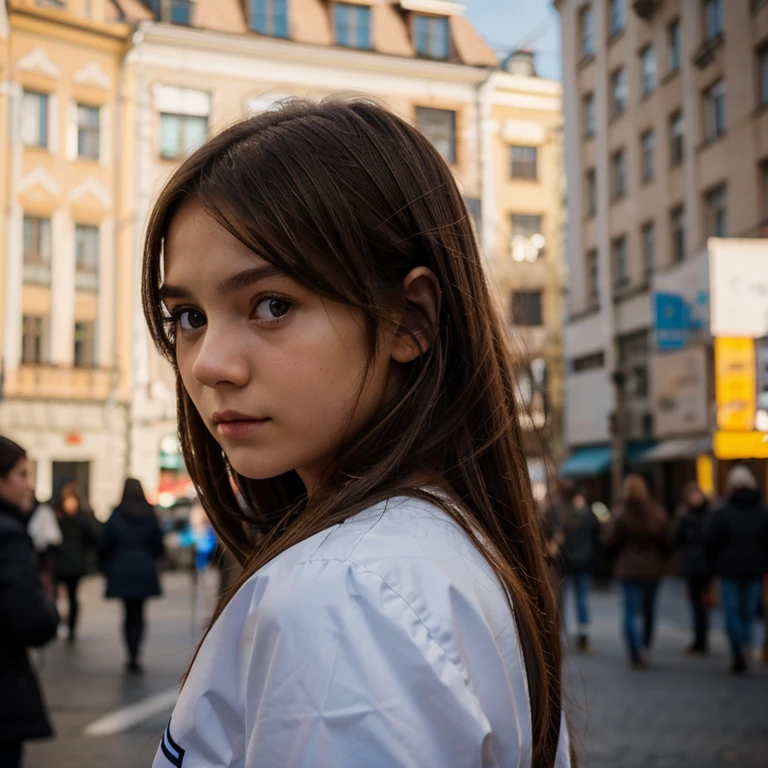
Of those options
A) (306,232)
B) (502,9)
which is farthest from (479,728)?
(502,9)

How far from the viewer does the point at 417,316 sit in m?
1.00

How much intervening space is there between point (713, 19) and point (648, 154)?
0.89 meters

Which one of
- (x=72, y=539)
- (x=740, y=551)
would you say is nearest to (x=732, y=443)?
(x=740, y=551)

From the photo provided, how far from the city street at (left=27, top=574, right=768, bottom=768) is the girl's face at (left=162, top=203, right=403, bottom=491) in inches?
91.5

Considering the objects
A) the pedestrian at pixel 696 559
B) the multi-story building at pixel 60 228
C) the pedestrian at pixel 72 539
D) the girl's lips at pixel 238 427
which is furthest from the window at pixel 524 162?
the pedestrian at pixel 72 539

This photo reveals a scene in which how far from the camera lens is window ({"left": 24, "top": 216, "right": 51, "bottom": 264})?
4.52 m

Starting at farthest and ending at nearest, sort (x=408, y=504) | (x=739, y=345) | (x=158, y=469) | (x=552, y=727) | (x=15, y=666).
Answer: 1. (x=158, y=469)
2. (x=739, y=345)
3. (x=15, y=666)
4. (x=552, y=727)
5. (x=408, y=504)

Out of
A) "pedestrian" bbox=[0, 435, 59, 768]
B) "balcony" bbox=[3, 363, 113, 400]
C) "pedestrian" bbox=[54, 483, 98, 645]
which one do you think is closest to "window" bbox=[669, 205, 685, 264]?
"balcony" bbox=[3, 363, 113, 400]

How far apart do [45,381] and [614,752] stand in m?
3.33

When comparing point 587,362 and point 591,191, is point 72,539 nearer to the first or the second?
point 587,362

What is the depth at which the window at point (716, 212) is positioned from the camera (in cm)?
486

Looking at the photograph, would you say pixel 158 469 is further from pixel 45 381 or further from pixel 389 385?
pixel 389 385

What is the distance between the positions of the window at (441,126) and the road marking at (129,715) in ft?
10.2

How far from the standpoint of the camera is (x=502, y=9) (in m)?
2.99
